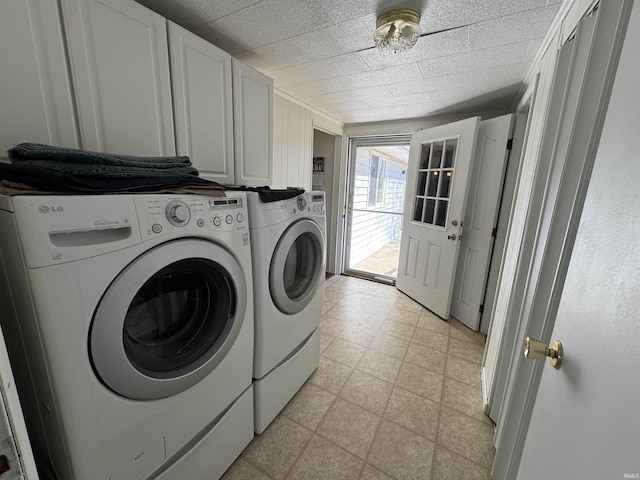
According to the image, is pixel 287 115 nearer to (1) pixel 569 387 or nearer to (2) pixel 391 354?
(2) pixel 391 354

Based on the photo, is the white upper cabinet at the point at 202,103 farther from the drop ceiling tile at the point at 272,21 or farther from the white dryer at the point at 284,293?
the white dryer at the point at 284,293

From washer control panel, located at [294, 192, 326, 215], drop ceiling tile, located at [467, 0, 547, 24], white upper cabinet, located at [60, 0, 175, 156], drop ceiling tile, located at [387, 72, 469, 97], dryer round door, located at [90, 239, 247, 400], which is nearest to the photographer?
dryer round door, located at [90, 239, 247, 400]

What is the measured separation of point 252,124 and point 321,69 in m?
0.62

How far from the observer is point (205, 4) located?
1.15 metres

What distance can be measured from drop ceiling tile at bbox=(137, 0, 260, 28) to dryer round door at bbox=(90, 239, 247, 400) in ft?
3.55

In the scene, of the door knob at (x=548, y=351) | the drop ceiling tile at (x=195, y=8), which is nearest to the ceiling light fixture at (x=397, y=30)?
the drop ceiling tile at (x=195, y=8)

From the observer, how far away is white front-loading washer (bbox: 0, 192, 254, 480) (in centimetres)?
57

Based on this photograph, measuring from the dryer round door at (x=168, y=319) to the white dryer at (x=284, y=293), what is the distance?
168 mm

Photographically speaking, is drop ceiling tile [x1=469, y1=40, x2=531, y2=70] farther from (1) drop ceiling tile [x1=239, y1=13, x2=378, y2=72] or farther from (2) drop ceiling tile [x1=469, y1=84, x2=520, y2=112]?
(1) drop ceiling tile [x1=239, y1=13, x2=378, y2=72]

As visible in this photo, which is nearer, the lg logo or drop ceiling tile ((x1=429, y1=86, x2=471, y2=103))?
the lg logo

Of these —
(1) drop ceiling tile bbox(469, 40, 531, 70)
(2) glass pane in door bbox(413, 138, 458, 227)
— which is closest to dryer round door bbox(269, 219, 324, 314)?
(1) drop ceiling tile bbox(469, 40, 531, 70)

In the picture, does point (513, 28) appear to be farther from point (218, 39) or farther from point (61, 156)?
point (61, 156)

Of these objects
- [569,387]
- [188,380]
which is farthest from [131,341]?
[569,387]

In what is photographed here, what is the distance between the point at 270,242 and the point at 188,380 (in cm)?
57
